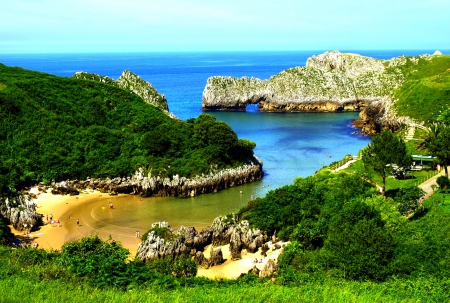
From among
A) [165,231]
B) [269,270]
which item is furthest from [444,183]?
[165,231]

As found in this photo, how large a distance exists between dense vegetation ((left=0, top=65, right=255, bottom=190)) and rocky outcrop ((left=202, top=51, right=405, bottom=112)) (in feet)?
206

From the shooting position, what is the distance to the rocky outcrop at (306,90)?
419ft

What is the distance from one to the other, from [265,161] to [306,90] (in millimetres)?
66168

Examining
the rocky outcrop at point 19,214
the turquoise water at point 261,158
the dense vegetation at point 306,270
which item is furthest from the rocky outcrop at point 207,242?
the rocky outcrop at point 19,214

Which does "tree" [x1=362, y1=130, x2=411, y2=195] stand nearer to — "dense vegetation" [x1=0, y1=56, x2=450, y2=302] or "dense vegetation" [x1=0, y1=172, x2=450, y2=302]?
"dense vegetation" [x1=0, y1=56, x2=450, y2=302]

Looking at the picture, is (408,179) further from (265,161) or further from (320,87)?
(320,87)

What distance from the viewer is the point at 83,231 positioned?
1642 inches

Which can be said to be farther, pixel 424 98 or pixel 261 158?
pixel 424 98

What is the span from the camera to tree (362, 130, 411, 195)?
4203 centimetres

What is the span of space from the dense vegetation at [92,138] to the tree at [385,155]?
19.8 m

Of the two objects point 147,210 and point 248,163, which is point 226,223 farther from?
point 248,163

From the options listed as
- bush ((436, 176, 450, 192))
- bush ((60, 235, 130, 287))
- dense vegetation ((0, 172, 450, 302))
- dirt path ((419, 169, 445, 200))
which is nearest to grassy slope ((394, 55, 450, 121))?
dirt path ((419, 169, 445, 200))

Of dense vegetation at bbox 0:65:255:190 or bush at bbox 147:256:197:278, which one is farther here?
dense vegetation at bbox 0:65:255:190

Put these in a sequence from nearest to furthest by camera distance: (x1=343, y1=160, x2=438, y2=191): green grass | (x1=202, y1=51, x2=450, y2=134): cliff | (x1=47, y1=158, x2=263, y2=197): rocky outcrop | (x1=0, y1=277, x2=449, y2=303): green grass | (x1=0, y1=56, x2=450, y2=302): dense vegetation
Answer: (x1=0, y1=277, x2=449, y2=303): green grass < (x1=0, y1=56, x2=450, y2=302): dense vegetation < (x1=343, y1=160, x2=438, y2=191): green grass < (x1=47, y1=158, x2=263, y2=197): rocky outcrop < (x1=202, y1=51, x2=450, y2=134): cliff
